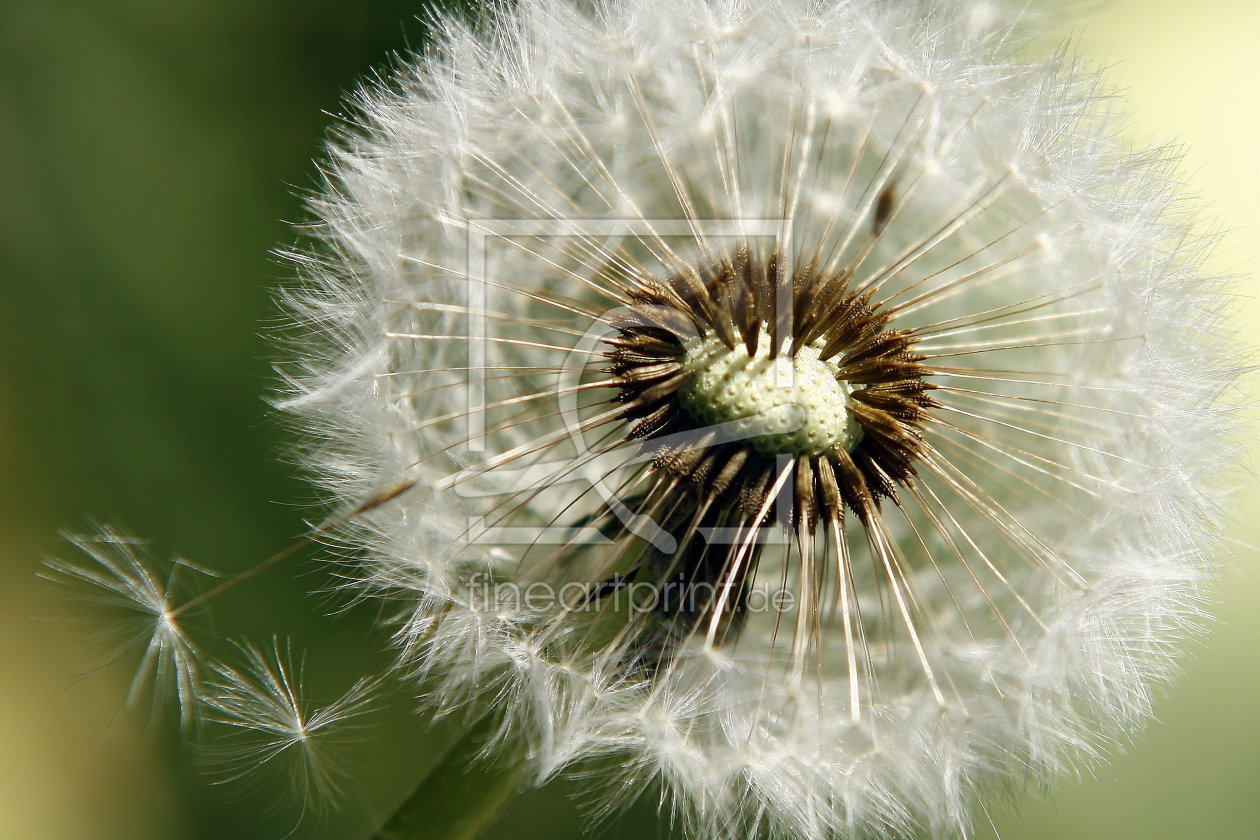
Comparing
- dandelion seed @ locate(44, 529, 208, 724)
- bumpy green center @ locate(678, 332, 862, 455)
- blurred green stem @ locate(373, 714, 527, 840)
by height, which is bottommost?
blurred green stem @ locate(373, 714, 527, 840)

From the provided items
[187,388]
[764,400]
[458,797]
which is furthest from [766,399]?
[187,388]

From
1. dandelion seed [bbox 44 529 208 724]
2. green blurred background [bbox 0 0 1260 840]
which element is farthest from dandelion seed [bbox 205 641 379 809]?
green blurred background [bbox 0 0 1260 840]

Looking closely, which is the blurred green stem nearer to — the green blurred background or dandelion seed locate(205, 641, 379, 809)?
dandelion seed locate(205, 641, 379, 809)

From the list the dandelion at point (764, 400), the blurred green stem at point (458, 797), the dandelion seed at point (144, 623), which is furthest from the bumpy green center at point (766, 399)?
the dandelion seed at point (144, 623)

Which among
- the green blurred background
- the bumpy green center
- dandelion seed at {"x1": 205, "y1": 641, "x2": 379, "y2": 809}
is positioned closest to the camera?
the bumpy green center

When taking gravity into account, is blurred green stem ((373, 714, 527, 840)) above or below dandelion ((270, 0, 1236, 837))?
below

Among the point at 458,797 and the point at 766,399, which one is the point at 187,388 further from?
the point at 766,399

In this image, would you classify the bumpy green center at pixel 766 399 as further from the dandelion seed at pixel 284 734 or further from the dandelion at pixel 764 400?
the dandelion seed at pixel 284 734
